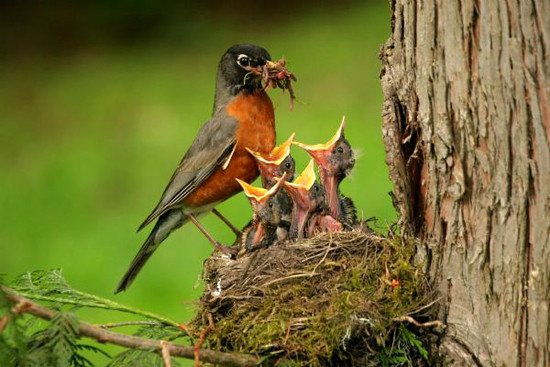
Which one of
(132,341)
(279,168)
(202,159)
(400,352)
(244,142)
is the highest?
(202,159)

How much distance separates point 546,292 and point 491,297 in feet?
0.67

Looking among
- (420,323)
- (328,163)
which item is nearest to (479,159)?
(420,323)

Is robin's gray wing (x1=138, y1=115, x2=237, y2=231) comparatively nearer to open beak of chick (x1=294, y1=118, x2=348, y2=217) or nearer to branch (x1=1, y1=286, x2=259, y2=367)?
open beak of chick (x1=294, y1=118, x2=348, y2=217)

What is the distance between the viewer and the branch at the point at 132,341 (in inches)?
136

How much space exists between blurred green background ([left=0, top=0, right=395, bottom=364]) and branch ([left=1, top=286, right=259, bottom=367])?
5.32 meters

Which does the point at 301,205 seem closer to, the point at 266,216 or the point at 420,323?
the point at 266,216

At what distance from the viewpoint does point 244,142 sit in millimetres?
6703

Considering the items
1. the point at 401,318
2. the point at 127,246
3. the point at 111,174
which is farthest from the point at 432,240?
the point at 111,174

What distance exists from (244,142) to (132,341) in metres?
3.04

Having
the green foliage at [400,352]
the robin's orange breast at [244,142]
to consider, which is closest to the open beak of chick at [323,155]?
the robin's orange breast at [244,142]

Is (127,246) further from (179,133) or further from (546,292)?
(546,292)

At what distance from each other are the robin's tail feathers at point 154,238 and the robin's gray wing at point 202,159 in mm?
139

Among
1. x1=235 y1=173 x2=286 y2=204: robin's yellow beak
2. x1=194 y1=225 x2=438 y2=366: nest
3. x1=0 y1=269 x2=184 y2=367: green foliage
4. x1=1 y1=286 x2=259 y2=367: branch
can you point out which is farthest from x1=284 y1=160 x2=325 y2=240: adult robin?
x1=1 y1=286 x2=259 y2=367: branch

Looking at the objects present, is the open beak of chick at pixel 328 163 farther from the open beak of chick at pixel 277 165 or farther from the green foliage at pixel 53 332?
the green foliage at pixel 53 332
